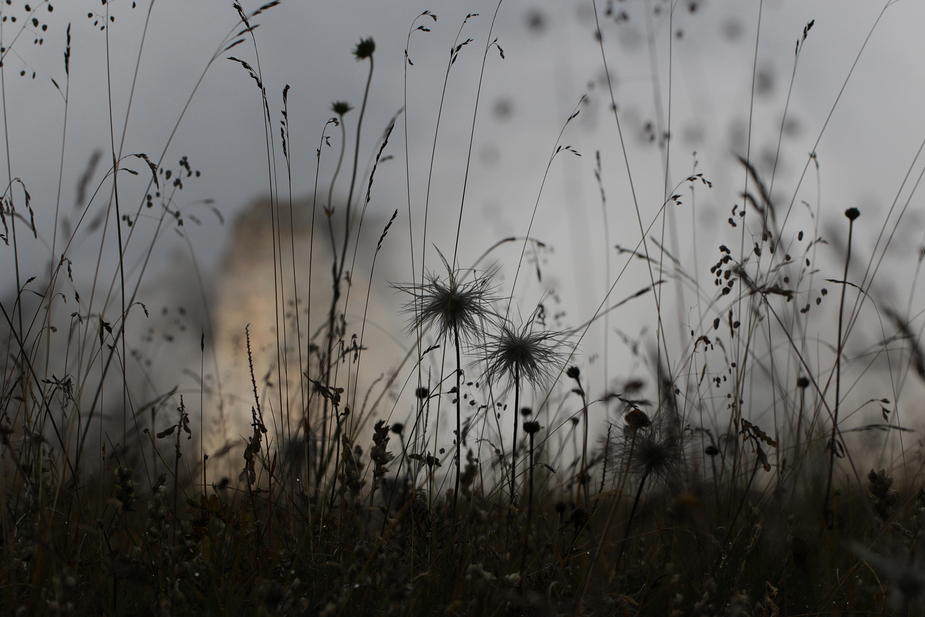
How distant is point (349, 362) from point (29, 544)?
1.06m

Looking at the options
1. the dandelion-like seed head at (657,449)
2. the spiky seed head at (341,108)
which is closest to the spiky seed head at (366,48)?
the spiky seed head at (341,108)

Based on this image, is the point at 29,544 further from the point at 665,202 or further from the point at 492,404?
the point at 665,202

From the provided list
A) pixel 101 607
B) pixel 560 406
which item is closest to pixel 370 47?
pixel 101 607

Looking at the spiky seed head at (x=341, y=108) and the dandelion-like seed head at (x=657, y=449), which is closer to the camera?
the spiky seed head at (x=341, y=108)

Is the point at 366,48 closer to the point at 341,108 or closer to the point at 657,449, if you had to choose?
the point at 341,108

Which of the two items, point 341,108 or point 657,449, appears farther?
point 657,449

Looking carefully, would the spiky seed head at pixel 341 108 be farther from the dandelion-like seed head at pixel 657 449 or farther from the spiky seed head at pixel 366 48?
the dandelion-like seed head at pixel 657 449

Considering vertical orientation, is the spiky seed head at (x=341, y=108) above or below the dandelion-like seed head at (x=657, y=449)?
above

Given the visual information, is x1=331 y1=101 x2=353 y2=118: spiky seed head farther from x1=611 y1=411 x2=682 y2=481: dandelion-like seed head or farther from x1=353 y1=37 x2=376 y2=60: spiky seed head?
x1=611 y1=411 x2=682 y2=481: dandelion-like seed head

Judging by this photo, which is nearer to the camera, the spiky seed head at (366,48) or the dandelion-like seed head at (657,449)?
the spiky seed head at (366,48)

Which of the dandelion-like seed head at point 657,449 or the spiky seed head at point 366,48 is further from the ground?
the spiky seed head at point 366,48

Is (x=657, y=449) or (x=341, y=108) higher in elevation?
(x=341, y=108)

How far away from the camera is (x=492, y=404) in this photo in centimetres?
236

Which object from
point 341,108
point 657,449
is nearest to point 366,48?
point 341,108
